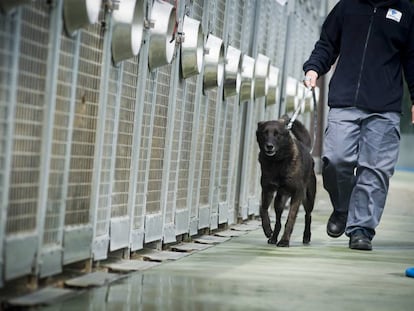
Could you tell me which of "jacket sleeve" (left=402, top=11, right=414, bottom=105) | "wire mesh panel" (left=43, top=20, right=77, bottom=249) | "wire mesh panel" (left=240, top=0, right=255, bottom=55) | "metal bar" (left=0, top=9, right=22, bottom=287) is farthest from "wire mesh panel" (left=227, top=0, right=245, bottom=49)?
"metal bar" (left=0, top=9, right=22, bottom=287)

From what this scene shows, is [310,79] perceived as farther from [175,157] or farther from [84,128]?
[84,128]

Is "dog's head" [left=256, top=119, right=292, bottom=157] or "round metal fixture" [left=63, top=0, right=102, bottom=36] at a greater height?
"round metal fixture" [left=63, top=0, right=102, bottom=36]

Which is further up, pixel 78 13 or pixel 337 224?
pixel 78 13

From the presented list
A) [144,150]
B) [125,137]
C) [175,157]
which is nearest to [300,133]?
[175,157]

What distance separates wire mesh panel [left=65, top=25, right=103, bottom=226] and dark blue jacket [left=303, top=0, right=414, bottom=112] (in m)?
2.46

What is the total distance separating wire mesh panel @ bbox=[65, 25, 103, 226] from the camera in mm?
4145

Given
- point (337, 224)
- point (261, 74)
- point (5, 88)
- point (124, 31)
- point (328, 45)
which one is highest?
point (328, 45)

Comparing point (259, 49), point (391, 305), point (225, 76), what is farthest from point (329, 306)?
point (259, 49)

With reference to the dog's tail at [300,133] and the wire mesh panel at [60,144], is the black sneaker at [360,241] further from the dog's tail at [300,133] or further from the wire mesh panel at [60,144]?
the wire mesh panel at [60,144]

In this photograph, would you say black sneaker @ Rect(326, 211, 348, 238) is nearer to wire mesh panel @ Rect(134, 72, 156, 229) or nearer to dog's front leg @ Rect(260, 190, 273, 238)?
dog's front leg @ Rect(260, 190, 273, 238)

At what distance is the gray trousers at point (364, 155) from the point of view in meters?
6.42

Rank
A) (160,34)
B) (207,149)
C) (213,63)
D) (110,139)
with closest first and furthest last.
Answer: (110,139)
(160,34)
(213,63)
(207,149)

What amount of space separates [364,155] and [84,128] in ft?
8.76

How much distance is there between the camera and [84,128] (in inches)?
167
